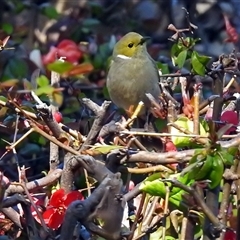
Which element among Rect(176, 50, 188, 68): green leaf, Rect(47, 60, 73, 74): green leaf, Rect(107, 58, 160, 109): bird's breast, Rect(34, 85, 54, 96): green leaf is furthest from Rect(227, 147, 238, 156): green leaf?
Rect(107, 58, 160, 109): bird's breast

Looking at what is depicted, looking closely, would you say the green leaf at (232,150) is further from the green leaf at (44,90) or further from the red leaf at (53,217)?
the green leaf at (44,90)

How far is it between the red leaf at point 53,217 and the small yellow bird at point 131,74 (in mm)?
1790

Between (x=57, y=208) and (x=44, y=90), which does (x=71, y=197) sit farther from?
(x=44, y=90)

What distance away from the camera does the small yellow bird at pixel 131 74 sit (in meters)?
3.65

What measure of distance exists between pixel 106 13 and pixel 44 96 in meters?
2.89

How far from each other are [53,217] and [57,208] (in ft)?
0.07

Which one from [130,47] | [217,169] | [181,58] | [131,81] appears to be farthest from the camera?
[130,47]

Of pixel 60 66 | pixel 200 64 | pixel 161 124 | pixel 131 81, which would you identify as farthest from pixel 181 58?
pixel 131 81

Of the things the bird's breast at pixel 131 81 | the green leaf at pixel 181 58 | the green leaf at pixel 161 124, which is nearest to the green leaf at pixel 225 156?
the green leaf at pixel 181 58

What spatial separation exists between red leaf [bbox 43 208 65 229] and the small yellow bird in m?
1.79

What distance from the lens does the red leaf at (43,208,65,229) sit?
1770mm

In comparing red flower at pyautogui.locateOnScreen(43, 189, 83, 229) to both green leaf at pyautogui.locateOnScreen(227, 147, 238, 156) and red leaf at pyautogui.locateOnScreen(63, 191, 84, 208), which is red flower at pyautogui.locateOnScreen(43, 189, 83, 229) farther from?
green leaf at pyautogui.locateOnScreen(227, 147, 238, 156)

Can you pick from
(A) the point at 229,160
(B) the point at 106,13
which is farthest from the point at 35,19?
(A) the point at 229,160

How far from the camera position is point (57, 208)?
1772 mm
